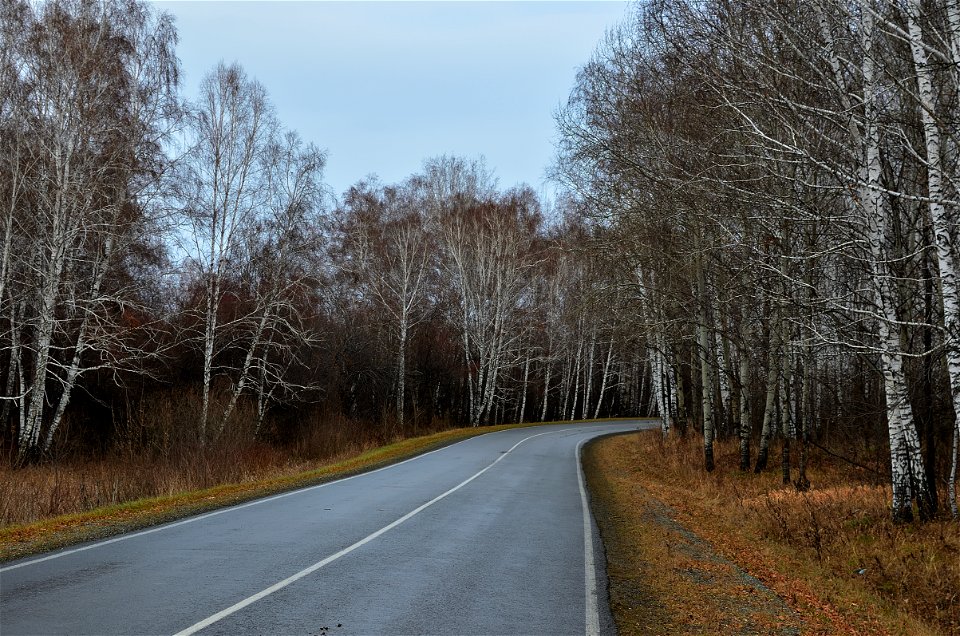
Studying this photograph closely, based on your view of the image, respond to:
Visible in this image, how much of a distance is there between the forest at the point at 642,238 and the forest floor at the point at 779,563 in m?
0.89

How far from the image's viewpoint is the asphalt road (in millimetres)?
5586

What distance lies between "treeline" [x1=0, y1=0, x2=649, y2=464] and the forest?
123 mm

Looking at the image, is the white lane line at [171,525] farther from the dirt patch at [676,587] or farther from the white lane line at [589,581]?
the dirt patch at [676,587]

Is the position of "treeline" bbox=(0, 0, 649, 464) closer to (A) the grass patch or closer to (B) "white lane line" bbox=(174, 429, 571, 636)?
(A) the grass patch

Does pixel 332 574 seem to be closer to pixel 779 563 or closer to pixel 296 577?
pixel 296 577

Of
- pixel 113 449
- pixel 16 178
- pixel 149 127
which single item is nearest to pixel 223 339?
pixel 113 449

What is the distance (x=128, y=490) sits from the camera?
14180 millimetres

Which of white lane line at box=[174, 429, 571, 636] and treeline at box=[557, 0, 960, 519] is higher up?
treeline at box=[557, 0, 960, 519]

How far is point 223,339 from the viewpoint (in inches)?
1069

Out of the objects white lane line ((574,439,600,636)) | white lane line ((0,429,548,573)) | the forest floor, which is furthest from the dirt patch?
white lane line ((0,429,548,573))

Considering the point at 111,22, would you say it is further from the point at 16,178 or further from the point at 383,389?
the point at 383,389

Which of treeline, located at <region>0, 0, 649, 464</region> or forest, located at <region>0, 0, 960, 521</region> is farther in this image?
treeline, located at <region>0, 0, 649, 464</region>

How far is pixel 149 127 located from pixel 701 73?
1771cm

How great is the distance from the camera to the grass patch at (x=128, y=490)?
9.34 meters
